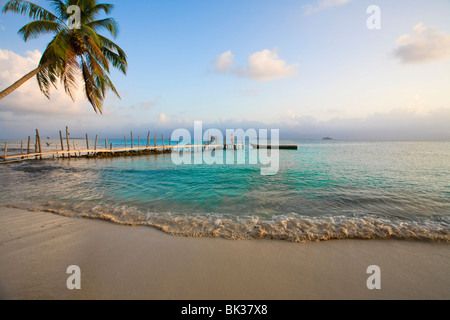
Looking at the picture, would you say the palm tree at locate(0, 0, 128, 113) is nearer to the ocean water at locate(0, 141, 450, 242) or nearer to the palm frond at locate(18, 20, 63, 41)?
the palm frond at locate(18, 20, 63, 41)

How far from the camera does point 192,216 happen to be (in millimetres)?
5051

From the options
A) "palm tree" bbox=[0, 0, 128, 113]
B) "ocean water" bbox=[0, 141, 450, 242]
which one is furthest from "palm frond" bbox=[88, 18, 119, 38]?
"ocean water" bbox=[0, 141, 450, 242]

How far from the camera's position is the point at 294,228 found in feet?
13.6

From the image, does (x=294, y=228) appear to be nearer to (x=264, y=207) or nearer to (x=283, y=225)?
(x=283, y=225)

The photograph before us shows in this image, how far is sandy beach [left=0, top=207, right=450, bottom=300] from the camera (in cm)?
229

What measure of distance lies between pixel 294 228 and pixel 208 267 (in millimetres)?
2276

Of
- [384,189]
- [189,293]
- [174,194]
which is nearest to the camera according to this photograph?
[189,293]

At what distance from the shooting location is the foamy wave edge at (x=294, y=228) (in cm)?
378

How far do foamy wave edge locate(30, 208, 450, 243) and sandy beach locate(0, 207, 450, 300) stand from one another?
0.23 meters

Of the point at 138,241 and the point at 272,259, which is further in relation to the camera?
the point at 138,241

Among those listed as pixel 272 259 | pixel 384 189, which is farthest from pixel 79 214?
pixel 384 189

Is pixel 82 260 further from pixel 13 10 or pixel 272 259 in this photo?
pixel 13 10

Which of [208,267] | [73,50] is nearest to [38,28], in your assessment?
[73,50]
